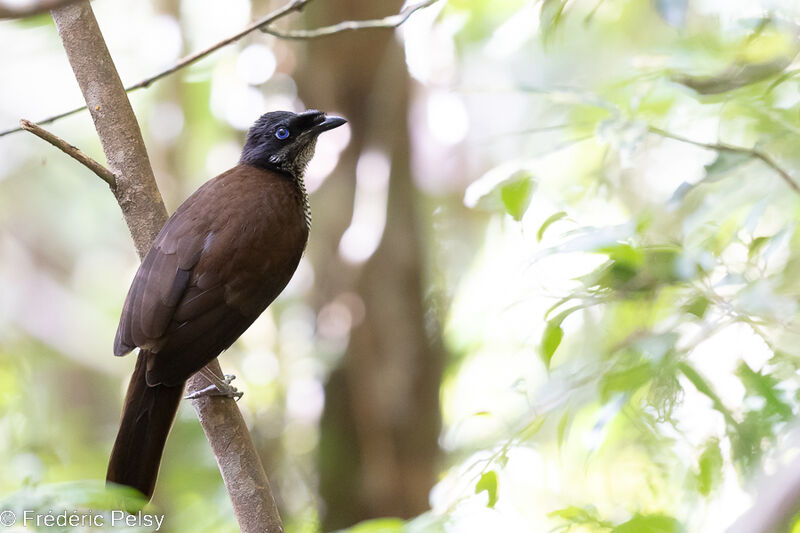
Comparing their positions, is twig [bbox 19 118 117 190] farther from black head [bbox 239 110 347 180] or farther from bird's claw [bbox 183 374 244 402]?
black head [bbox 239 110 347 180]

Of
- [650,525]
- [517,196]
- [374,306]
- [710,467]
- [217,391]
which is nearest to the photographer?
[650,525]

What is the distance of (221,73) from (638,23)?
9.99 feet

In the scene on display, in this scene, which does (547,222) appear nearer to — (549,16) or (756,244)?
(756,244)

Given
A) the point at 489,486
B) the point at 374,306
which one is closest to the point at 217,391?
the point at 489,486

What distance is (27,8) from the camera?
137 centimetres

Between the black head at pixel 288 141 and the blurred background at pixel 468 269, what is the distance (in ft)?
2.28

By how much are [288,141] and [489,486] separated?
221cm

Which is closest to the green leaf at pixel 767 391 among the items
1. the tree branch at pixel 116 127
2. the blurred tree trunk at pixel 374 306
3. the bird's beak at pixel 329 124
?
the tree branch at pixel 116 127

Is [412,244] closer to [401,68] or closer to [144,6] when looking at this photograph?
[401,68]

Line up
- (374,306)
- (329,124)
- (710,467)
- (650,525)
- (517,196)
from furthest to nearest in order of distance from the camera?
(374,306) < (329,124) < (517,196) < (710,467) < (650,525)

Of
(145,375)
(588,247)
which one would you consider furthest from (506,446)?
(145,375)

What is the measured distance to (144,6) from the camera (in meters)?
6.55

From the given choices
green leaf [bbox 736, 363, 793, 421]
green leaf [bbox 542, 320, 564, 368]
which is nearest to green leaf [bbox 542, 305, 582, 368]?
green leaf [bbox 542, 320, 564, 368]

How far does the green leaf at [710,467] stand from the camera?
182 centimetres
